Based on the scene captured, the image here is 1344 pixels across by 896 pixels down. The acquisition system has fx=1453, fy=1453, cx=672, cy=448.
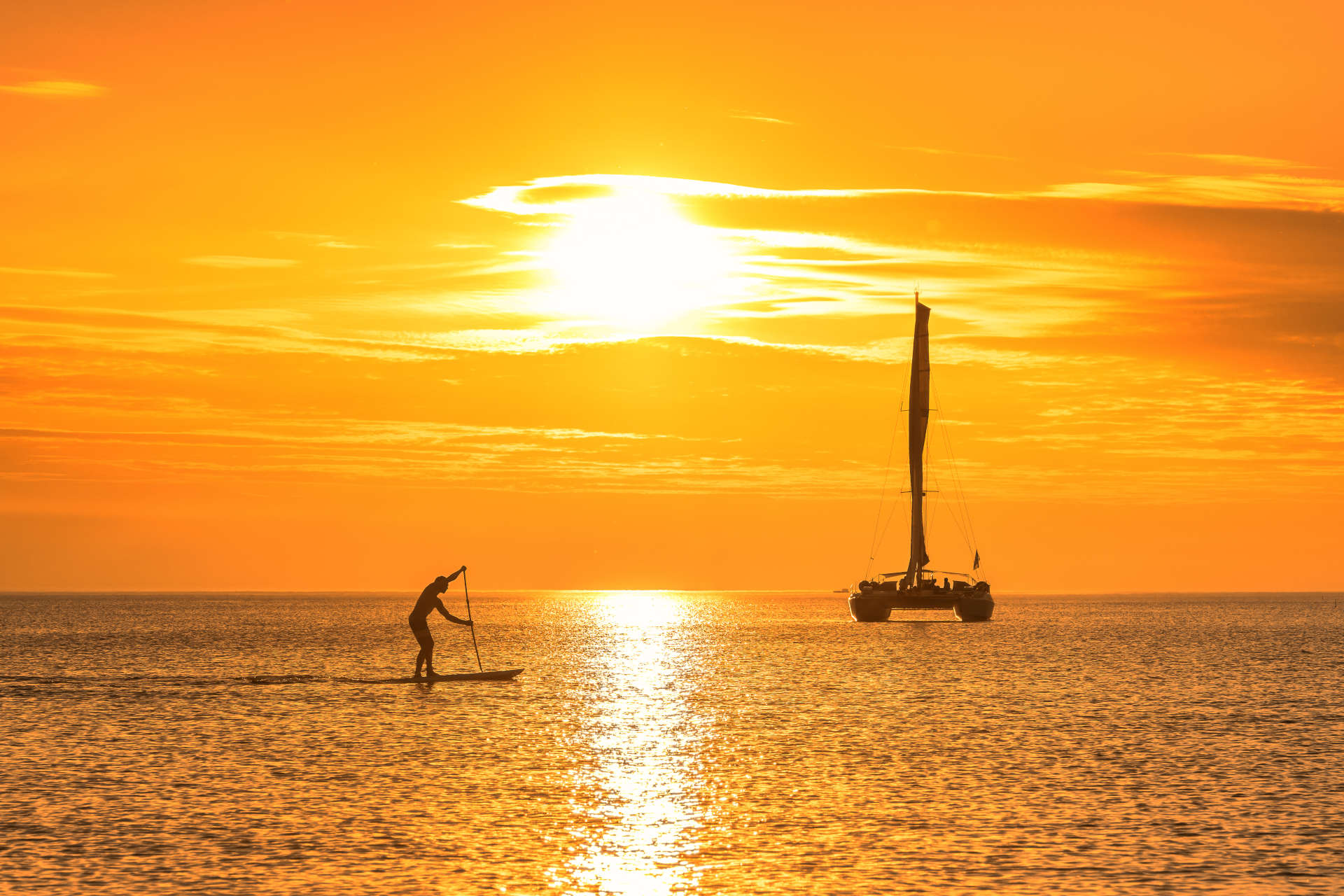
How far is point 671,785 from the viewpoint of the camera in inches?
1369

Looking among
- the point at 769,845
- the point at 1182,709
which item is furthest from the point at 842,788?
the point at 1182,709

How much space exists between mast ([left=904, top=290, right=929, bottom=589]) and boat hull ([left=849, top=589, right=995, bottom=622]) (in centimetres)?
243

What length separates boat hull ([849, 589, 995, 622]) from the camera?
140 metres

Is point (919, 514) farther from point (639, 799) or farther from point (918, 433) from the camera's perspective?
point (639, 799)

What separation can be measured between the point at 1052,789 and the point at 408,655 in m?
73.6

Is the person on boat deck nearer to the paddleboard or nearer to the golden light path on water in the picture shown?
the paddleboard

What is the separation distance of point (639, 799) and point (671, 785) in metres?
2.58

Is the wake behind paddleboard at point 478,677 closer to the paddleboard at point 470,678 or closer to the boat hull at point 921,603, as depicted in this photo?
the paddleboard at point 470,678

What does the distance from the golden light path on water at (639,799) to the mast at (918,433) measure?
73649 millimetres

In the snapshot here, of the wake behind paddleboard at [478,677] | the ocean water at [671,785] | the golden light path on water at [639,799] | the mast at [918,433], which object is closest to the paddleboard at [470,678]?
the wake behind paddleboard at [478,677]

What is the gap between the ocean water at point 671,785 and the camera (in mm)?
24172

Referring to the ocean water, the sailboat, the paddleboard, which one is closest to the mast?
the sailboat

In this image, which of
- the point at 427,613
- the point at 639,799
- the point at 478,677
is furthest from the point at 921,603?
the point at 639,799

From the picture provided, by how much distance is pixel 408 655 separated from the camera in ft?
335
